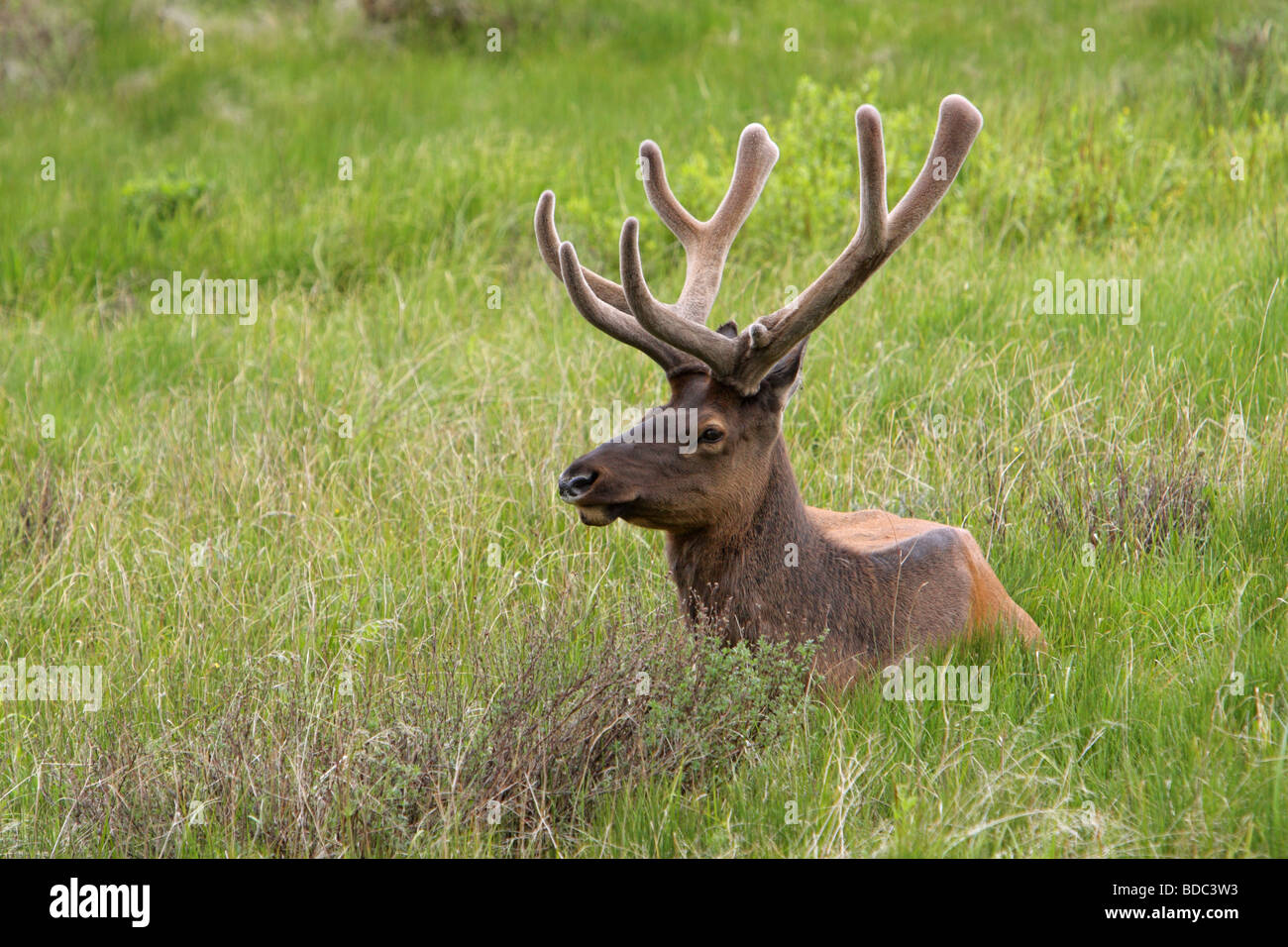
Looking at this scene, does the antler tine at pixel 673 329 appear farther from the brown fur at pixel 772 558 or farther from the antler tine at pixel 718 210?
the antler tine at pixel 718 210

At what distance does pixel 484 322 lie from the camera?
27.5 feet

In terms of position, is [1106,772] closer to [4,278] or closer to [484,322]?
[484,322]

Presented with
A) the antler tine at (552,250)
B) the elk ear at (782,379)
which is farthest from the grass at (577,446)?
the antler tine at (552,250)

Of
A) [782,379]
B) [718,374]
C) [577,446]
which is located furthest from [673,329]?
[577,446]

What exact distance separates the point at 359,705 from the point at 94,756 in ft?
2.60

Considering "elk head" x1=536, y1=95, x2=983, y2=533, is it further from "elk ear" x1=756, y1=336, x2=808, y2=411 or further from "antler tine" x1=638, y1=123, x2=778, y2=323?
"antler tine" x1=638, y1=123, x2=778, y2=323

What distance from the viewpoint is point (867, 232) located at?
4.09m

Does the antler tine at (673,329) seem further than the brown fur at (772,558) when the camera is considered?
No

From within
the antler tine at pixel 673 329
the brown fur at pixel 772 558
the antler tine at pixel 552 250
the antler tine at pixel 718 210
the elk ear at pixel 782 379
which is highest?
the antler tine at pixel 718 210

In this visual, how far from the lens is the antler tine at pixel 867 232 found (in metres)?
3.95

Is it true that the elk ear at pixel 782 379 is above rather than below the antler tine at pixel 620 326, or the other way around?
below

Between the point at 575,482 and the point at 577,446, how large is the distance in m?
2.48

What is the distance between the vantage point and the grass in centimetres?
370
